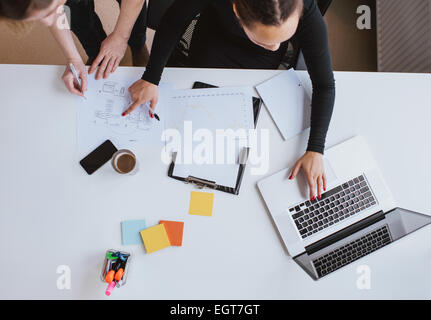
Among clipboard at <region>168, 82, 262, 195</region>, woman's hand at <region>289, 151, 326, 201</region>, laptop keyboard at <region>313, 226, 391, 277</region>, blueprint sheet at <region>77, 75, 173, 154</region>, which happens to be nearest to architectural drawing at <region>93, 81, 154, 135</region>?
blueprint sheet at <region>77, 75, 173, 154</region>

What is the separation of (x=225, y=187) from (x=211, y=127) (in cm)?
19

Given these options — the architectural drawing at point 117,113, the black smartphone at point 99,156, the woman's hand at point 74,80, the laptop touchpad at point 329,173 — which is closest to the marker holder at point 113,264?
the black smartphone at point 99,156

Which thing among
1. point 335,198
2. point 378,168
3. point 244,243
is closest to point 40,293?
point 244,243

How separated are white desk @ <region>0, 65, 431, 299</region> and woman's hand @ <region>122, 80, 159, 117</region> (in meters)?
0.14

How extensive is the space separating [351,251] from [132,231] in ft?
2.21

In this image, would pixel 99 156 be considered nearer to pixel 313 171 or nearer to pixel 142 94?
pixel 142 94

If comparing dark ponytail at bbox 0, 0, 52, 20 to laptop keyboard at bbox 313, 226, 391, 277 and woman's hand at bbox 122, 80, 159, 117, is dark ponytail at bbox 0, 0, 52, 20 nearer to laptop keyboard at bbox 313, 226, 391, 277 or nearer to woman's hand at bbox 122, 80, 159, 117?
woman's hand at bbox 122, 80, 159, 117

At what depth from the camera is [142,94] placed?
3.17 feet

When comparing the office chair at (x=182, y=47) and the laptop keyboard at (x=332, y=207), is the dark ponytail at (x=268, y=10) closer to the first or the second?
the office chair at (x=182, y=47)

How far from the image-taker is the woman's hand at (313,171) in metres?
0.95

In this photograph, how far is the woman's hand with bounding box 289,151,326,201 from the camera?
952mm

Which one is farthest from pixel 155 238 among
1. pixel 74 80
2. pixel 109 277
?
pixel 74 80

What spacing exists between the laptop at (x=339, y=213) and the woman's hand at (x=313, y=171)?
0.08ft

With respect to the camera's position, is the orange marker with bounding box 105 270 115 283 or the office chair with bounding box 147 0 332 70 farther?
the office chair with bounding box 147 0 332 70
